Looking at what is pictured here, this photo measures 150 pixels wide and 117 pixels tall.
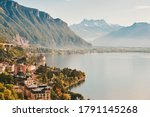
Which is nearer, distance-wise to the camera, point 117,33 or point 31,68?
point 31,68

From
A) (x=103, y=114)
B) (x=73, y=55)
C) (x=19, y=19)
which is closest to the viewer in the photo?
(x=103, y=114)

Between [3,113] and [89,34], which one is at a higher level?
[89,34]

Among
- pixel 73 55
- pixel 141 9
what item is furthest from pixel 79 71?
pixel 73 55

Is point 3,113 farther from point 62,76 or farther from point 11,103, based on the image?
point 62,76

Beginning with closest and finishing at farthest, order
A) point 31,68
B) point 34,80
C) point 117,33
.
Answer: point 34,80
point 31,68
point 117,33

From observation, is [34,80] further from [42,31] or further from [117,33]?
[42,31]

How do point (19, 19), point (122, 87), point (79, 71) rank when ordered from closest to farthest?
point (122, 87) → point (79, 71) → point (19, 19)

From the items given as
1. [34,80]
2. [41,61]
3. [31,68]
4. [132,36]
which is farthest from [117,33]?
[34,80]

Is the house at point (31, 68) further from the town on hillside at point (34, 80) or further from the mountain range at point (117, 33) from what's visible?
the mountain range at point (117, 33)

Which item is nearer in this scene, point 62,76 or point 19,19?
point 62,76

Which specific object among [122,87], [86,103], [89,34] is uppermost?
[89,34]

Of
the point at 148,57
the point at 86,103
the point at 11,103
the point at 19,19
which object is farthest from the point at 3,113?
the point at 19,19
